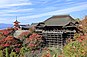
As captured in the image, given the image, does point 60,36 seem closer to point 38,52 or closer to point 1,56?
point 38,52

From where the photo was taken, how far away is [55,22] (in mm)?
33781

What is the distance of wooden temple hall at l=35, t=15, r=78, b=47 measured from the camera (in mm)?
31309

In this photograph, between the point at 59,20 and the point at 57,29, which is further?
the point at 59,20

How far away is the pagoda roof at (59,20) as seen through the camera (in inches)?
1281

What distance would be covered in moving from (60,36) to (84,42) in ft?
47.4

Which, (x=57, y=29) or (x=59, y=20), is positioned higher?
(x=59, y=20)

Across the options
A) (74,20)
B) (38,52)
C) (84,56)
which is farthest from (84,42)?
(74,20)

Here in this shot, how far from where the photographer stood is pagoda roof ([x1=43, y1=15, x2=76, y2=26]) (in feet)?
107

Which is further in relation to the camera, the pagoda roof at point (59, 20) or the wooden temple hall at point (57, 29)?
the pagoda roof at point (59, 20)

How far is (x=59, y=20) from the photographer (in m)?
33.6

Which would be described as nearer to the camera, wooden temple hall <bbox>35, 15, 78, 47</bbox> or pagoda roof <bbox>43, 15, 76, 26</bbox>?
wooden temple hall <bbox>35, 15, 78, 47</bbox>

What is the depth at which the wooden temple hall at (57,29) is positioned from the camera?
31309 millimetres

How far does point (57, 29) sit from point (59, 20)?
1.42 metres

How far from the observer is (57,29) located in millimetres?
32812
